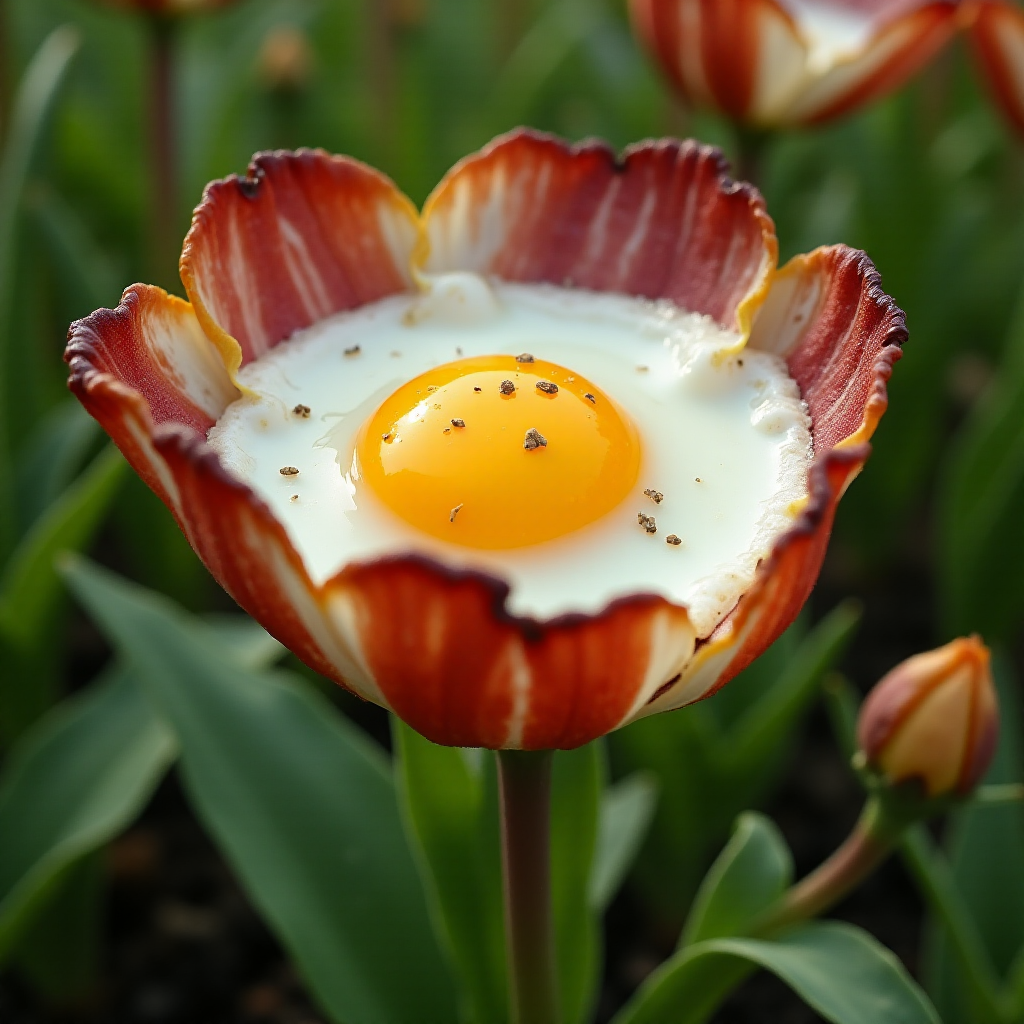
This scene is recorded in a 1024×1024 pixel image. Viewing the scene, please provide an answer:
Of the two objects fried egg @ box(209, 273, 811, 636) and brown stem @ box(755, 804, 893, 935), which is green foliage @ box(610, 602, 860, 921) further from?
fried egg @ box(209, 273, 811, 636)

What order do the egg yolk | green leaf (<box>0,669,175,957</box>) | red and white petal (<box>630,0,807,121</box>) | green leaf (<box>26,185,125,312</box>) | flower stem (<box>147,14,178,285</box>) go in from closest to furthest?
the egg yolk
green leaf (<box>0,669,175,957</box>)
red and white petal (<box>630,0,807,121</box>)
green leaf (<box>26,185,125,312</box>)
flower stem (<box>147,14,178,285</box>)

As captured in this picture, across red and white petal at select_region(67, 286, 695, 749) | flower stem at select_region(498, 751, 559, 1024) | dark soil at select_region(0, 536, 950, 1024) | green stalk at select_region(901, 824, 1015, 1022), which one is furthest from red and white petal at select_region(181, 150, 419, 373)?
dark soil at select_region(0, 536, 950, 1024)

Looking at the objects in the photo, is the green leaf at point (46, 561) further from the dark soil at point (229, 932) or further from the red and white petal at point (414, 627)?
the red and white petal at point (414, 627)

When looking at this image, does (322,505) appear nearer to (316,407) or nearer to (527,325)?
(316,407)

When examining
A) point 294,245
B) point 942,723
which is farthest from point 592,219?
point 942,723

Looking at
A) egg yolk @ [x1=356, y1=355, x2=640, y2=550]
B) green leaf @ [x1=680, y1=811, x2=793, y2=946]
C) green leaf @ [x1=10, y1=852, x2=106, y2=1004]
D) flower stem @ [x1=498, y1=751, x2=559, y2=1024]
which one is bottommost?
green leaf @ [x1=10, y1=852, x2=106, y2=1004]

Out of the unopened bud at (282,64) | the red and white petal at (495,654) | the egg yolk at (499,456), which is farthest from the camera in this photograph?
the unopened bud at (282,64)

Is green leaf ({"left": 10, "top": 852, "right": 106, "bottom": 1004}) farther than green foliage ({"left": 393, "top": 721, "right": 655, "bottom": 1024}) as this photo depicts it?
Yes

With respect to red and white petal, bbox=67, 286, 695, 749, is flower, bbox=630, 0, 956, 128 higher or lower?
higher

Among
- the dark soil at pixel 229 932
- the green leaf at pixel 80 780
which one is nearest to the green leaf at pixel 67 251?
the green leaf at pixel 80 780

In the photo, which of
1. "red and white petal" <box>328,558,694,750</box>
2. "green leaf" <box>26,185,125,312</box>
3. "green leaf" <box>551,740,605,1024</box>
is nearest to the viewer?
"red and white petal" <box>328,558,694,750</box>
